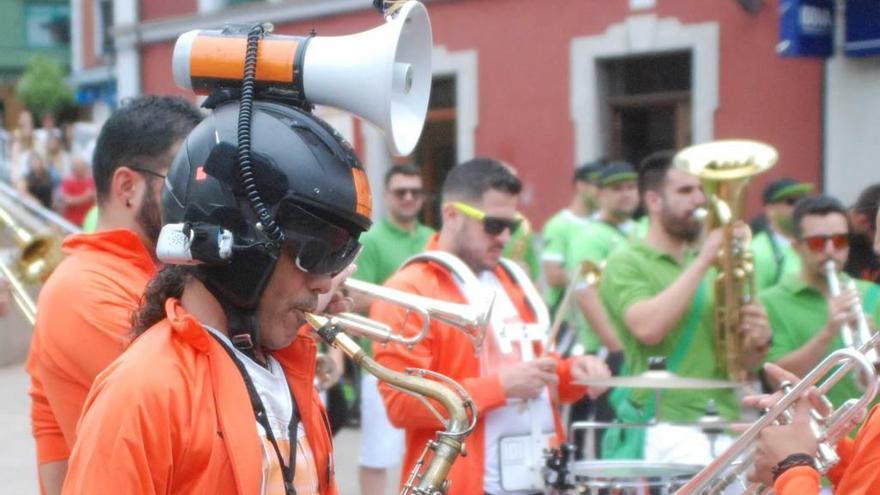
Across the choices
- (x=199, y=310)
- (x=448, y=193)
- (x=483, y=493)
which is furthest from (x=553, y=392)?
(x=199, y=310)

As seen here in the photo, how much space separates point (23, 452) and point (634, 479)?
532 centimetres

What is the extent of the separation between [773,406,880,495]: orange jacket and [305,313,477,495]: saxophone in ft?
2.22

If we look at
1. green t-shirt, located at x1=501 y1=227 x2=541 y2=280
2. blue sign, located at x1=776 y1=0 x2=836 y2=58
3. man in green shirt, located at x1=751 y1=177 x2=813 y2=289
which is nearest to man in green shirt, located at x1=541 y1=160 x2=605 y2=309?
green t-shirt, located at x1=501 y1=227 x2=541 y2=280

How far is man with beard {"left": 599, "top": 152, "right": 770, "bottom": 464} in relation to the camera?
15.2 feet

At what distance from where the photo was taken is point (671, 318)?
483 centimetres

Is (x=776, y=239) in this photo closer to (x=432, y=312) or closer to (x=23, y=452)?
(x=432, y=312)

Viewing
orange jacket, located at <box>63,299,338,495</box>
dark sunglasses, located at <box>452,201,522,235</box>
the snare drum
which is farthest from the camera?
dark sunglasses, located at <box>452,201,522,235</box>

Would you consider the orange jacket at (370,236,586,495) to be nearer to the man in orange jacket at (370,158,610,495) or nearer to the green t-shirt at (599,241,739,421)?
the man in orange jacket at (370,158,610,495)

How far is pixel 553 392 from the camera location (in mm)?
4062

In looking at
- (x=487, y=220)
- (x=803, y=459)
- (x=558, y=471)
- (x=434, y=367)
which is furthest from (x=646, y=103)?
(x=803, y=459)

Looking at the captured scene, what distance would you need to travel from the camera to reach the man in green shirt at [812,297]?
15.3ft

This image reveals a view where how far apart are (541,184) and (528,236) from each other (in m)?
5.47

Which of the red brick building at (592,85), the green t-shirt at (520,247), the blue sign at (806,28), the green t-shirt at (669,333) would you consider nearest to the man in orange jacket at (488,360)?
the green t-shirt at (669,333)

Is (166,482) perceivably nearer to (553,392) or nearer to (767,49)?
(553,392)
